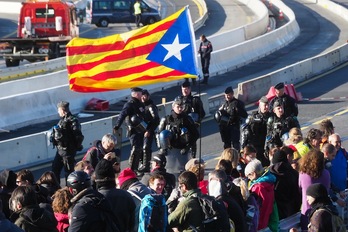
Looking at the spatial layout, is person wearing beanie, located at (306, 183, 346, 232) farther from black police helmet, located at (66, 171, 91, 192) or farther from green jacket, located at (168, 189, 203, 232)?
black police helmet, located at (66, 171, 91, 192)

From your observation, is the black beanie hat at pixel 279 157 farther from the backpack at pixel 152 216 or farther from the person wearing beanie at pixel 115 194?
the backpack at pixel 152 216

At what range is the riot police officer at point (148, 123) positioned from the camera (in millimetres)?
18516

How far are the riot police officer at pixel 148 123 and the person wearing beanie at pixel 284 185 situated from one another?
20.2 ft

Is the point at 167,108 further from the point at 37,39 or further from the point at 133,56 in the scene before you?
the point at 37,39

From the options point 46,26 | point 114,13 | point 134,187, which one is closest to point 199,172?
point 134,187

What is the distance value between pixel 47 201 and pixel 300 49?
111 ft

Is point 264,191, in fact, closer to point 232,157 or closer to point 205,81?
point 232,157

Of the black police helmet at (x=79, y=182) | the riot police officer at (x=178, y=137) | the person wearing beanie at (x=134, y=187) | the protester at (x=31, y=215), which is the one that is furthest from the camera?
the riot police officer at (x=178, y=137)

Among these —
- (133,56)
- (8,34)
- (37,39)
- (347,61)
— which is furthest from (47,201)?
(8,34)

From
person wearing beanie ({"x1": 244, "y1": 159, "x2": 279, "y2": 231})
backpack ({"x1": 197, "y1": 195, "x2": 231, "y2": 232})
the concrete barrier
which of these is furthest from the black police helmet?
the concrete barrier

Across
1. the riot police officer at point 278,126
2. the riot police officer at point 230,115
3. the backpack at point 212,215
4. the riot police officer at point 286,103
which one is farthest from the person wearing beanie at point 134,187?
the riot police officer at point 230,115

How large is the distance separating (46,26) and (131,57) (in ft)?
96.6

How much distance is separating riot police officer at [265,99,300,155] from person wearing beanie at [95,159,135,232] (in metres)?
7.29

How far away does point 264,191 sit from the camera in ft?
37.8
